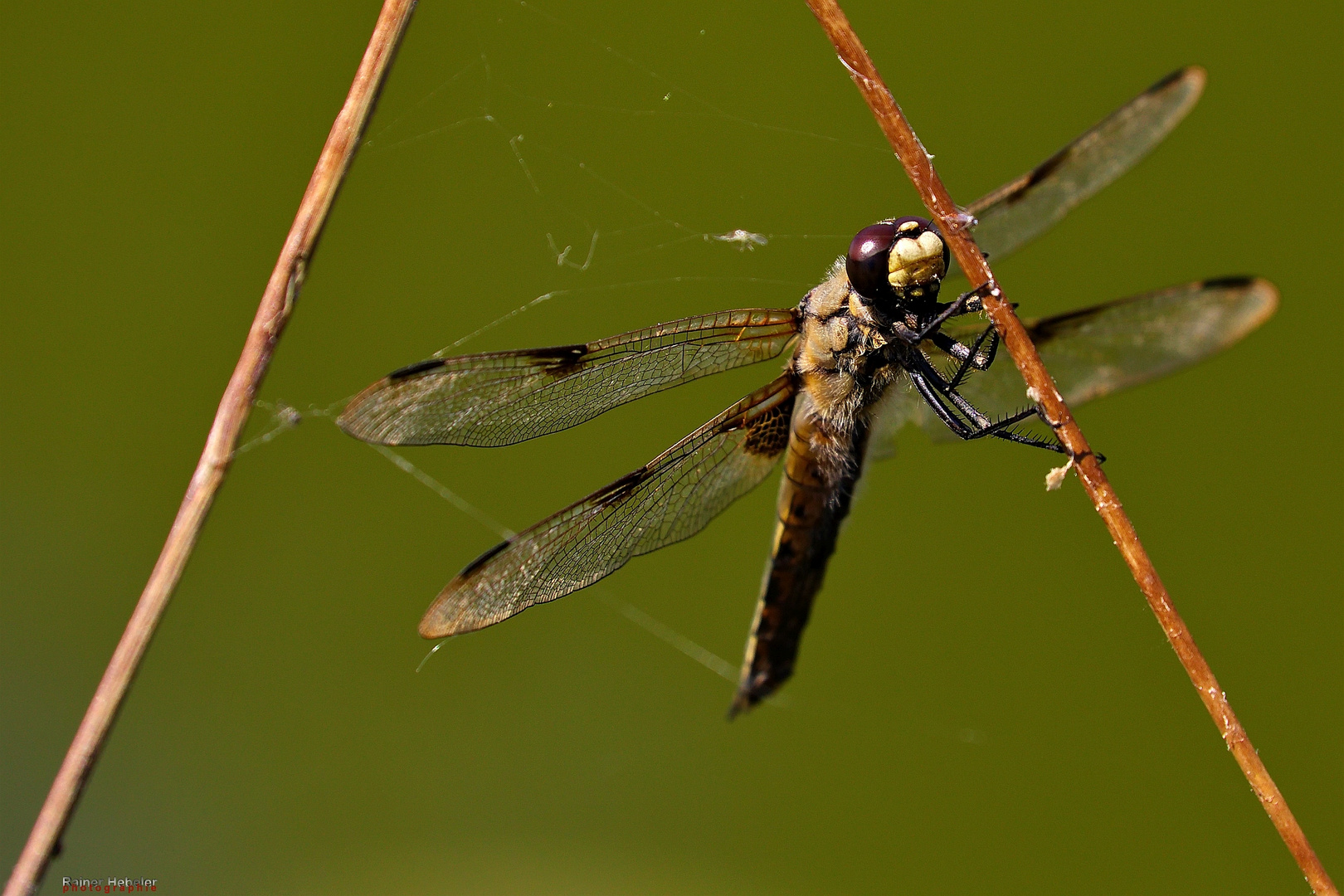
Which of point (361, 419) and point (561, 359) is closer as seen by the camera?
point (361, 419)

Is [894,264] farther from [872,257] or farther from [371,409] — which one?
[371,409]

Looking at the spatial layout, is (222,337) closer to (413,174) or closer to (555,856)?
(413,174)

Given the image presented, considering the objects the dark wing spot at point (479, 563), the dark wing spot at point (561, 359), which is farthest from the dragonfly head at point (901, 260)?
the dark wing spot at point (479, 563)

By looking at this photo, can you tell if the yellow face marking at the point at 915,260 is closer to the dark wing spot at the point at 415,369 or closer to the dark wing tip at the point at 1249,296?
the dark wing tip at the point at 1249,296

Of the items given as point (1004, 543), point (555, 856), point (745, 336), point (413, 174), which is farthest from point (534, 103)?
point (555, 856)

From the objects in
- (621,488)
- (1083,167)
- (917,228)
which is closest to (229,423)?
(621,488)

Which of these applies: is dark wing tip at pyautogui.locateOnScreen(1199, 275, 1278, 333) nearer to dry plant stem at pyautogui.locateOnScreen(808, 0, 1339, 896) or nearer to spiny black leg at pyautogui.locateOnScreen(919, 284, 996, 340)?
spiny black leg at pyautogui.locateOnScreen(919, 284, 996, 340)

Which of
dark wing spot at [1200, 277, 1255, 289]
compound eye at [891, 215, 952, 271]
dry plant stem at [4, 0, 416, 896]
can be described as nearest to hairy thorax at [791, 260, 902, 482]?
compound eye at [891, 215, 952, 271]
